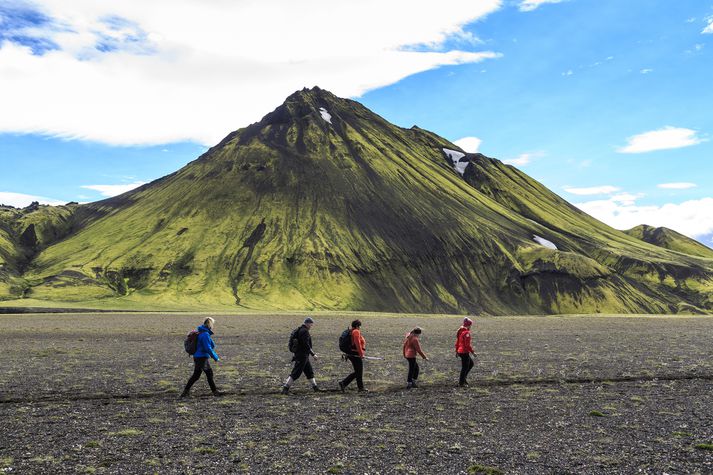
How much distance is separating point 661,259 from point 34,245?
19227 centimetres

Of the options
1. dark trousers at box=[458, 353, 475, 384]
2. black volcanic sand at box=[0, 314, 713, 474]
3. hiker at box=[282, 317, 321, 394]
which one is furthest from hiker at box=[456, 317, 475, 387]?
hiker at box=[282, 317, 321, 394]

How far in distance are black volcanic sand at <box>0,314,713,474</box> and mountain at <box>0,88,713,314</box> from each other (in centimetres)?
9094

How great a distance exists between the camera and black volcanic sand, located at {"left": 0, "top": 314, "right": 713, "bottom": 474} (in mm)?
12562

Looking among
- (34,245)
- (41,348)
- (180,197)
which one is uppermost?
(180,197)

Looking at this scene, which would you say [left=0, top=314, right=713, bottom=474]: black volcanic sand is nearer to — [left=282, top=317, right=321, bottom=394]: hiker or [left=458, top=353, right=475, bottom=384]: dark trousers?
[left=458, top=353, right=475, bottom=384]: dark trousers

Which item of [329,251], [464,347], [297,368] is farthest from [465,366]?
[329,251]

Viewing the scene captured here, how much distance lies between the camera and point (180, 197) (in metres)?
169

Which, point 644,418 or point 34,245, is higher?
point 34,245

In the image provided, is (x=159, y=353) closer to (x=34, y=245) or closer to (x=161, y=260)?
(x=161, y=260)

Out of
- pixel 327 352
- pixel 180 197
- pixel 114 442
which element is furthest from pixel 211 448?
pixel 180 197

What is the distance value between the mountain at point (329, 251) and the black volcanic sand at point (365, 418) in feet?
298

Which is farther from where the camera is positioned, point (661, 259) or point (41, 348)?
point (661, 259)

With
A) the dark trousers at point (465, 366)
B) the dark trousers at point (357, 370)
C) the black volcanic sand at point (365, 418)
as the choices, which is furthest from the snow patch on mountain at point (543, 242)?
the dark trousers at point (357, 370)

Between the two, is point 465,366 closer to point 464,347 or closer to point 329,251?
point 464,347
